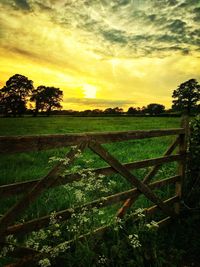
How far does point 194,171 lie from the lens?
6609 mm

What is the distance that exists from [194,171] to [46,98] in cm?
10000

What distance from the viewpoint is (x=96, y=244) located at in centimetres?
438

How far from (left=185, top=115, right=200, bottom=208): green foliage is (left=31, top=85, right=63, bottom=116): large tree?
305 ft

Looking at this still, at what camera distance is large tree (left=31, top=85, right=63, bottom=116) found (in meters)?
101

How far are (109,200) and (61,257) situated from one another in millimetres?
1127

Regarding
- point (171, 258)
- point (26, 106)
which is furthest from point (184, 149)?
point (26, 106)

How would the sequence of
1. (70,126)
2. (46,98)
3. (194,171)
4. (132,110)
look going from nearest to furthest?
(194,171)
(70,126)
(132,110)
(46,98)

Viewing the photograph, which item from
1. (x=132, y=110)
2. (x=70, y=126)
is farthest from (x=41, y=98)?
→ (x=70, y=126)

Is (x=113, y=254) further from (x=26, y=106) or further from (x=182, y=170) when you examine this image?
(x=26, y=106)

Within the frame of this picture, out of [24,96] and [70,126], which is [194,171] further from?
[24,96]

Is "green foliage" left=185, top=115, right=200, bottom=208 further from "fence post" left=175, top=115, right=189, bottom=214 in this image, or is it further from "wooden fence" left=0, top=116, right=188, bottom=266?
"wooden fence" left=0, top=116, right=188, bottom=266

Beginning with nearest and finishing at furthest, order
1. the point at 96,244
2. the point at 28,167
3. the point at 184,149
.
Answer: the point at 96,244 < the point at 184,149 < the point at 28,167

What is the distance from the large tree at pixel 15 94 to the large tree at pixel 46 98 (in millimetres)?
3602

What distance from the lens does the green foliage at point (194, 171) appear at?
6332 millimetres
